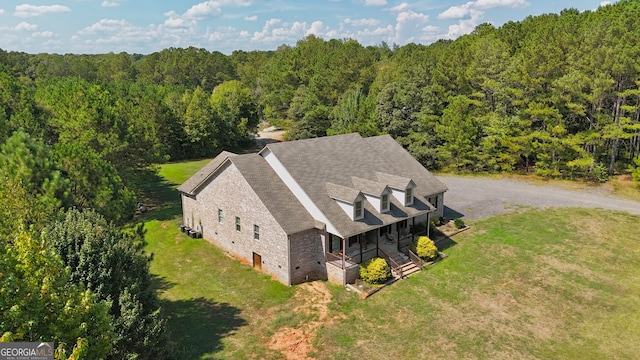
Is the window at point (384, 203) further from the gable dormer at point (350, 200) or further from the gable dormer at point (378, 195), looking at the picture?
the gable dormer at point (350, 200)

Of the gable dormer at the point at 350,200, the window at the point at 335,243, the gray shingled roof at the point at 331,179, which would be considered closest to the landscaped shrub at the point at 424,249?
the gray shingled roof at the point at 331,179

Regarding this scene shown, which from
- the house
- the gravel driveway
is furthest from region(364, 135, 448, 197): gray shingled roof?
the gravel driveway

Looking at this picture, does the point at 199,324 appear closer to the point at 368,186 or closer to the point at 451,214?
the point at 368,186

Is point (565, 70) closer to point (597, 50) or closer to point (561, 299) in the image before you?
point (597, 50)

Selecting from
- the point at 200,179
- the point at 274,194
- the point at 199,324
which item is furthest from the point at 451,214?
the point at 199,324

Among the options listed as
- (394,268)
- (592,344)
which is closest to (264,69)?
(394,268)

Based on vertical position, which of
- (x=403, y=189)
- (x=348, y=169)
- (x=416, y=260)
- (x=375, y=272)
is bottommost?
(x=416, y=260)

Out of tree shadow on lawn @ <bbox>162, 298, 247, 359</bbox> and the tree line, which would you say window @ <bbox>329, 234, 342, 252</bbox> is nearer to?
tree shadow on lawn @ <bbox>162, 298, 247, 359</bbox>
